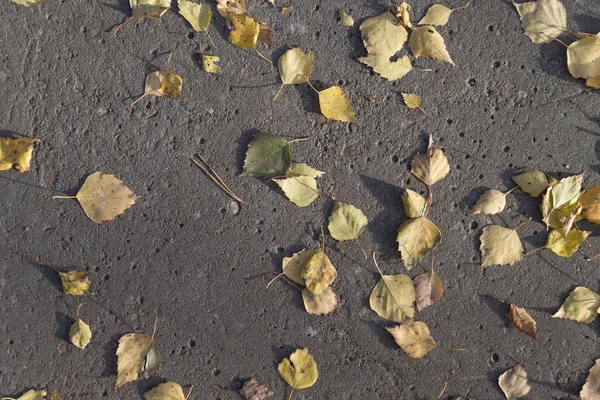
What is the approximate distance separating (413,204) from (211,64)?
1061mm

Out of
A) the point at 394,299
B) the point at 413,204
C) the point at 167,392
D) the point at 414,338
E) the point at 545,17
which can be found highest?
the point at 545,17

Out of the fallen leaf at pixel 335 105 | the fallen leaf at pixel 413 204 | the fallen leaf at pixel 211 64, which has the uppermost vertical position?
the fallen leaf at pixel 211 64

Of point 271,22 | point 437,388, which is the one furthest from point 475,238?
point 271,22

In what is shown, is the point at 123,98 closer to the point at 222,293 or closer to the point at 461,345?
the point at 222,293

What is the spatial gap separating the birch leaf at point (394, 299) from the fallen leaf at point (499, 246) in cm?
35

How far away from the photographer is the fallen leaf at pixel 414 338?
2113mm

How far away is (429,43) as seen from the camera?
6.95 feet

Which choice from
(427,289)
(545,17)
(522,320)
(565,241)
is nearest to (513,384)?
(522,320)

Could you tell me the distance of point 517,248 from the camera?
2121 mm

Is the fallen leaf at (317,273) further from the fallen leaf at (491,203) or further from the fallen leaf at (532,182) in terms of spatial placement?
the fallen leaf at (532,182)

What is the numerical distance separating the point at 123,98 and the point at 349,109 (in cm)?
99

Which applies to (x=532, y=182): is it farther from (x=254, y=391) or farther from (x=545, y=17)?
(x=254, y=391)

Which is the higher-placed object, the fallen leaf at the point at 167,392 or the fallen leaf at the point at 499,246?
the fallen leaf at the point at 499,246

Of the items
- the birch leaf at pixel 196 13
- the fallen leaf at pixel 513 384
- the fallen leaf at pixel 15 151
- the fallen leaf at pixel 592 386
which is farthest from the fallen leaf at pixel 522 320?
the fallen leaf at pixel 15 151
